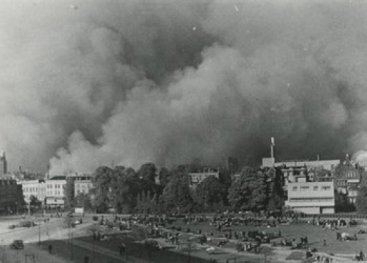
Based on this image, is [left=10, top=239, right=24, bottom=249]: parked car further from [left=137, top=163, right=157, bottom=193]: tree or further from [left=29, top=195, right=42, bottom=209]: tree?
[left=29, top=195, right=42, bottom=209]: tree

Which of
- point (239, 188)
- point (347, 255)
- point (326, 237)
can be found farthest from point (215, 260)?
point (239, 188)

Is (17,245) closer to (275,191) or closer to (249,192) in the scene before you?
(249,192)

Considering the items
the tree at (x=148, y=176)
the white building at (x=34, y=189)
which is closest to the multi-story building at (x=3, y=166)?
the white building at (x=34, y=189)

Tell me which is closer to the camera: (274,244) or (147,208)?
(274,244)

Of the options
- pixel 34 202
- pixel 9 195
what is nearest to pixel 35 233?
pixel 9 195

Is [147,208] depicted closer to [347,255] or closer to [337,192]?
[337,192]

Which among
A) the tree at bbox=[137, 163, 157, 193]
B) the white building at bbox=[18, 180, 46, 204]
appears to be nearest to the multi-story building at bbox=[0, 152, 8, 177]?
the white building at bbox=[18, 180, 46, 204]
